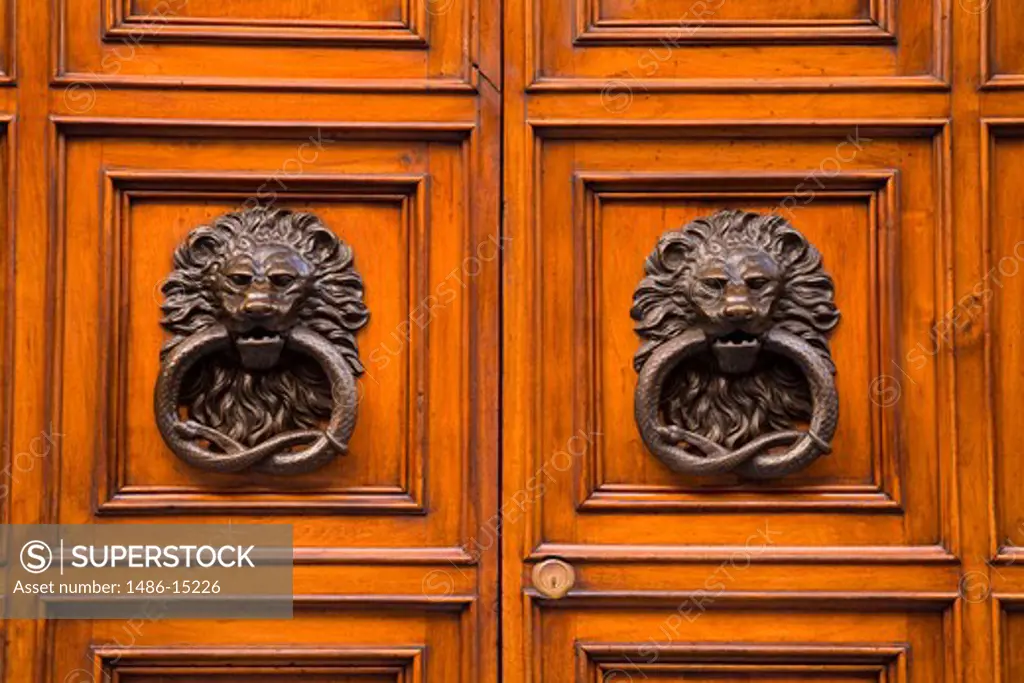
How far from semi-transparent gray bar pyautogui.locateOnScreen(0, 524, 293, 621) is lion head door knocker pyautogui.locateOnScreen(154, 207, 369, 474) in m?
0.09

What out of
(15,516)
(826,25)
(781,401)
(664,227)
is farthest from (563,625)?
(826,25)

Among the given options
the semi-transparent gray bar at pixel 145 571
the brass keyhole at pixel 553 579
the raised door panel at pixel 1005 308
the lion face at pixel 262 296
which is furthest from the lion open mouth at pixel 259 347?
the raised door panel at pixel 1005 308

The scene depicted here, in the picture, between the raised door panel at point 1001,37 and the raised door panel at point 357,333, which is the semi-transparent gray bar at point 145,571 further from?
the raised door panel at point 1001,37

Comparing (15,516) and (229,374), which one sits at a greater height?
(229,374)

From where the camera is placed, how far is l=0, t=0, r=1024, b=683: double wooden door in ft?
4.93

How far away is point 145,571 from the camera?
150 centimetres

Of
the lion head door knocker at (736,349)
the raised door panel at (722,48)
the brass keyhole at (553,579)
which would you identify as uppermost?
the raised door panel at (722,48)

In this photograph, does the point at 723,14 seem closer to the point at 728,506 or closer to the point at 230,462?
the point at 728,506

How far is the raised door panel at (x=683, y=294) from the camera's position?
1.51 m

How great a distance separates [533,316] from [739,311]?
224 millimetres

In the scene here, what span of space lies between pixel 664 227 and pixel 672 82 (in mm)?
157

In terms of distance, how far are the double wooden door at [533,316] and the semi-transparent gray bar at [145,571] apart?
2 centimetres

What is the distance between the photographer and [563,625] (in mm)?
1518

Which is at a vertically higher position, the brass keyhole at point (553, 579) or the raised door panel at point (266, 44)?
the raised door panel at point (266, 44)
